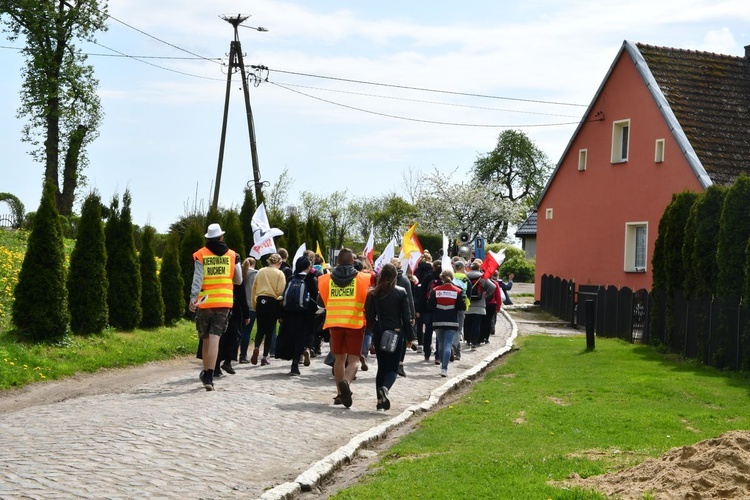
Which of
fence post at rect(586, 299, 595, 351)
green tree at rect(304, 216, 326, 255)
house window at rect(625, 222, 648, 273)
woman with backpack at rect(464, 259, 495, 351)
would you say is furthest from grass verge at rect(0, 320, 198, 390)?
house window at rect(625, 222, 648, 273)

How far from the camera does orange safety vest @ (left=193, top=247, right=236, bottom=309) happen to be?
14.0 metres

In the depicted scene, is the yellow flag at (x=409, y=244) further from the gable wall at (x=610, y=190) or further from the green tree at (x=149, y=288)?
the gable wall at (x=610, y=190)

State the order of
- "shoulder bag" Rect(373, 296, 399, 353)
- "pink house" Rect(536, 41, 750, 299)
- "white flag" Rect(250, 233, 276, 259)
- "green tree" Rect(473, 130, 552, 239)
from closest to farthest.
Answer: "shoulder bag" Rect(373, 296, 399, 353), "white flag" Rect(250, 233, 276, 259), "pink house" Rect(536, 41, 750, 299), "green tree" Rect(473, 130, 552, 239)

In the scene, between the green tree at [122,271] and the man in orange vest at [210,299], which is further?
the green tree at [122,271]

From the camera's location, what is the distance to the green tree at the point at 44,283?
56.8 ft

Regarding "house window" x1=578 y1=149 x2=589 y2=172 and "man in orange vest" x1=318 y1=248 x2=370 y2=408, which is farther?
"house window" x1=578 y1=149 x2=589 y2=172

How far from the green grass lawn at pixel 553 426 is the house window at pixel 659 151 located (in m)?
15.6

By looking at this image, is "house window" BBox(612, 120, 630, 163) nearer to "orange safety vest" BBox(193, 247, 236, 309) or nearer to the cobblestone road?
the cobblestone road

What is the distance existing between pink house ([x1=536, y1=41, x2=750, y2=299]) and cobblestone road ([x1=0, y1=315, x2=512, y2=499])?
66.6 feet

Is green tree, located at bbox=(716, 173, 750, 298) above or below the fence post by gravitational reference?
above

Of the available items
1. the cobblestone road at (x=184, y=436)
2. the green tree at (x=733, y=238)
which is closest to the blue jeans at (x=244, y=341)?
the cobblestone road at (x=184, y=436)

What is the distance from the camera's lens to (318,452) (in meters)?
10.0

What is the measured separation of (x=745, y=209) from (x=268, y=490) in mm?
13103

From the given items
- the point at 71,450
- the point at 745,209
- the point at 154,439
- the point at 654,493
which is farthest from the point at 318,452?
the point at 745,209
